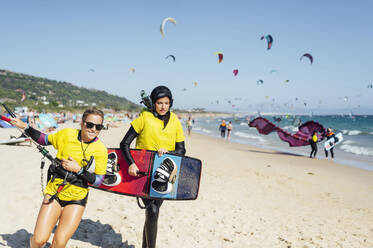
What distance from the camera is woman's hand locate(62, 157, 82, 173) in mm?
2387

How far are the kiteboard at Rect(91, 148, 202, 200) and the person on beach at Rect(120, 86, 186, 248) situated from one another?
70 millimetres

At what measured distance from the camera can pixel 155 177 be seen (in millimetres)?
2838

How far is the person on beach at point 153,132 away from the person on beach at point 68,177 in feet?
1.18

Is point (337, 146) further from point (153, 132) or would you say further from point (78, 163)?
point (78, 163)

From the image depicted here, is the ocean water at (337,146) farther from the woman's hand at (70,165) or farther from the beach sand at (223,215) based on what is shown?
the woman's hand at (70,165)

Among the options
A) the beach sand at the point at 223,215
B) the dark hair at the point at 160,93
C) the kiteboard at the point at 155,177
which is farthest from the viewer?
the beach sand at the point at 223,215

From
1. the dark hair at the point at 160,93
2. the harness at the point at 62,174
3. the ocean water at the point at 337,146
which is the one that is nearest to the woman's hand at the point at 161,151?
the dark hair at the point at 160,93

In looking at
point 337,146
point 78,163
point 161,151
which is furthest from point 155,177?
point 337,146

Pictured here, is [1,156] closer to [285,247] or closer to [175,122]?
[175,122]

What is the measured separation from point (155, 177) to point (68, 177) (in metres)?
0.85

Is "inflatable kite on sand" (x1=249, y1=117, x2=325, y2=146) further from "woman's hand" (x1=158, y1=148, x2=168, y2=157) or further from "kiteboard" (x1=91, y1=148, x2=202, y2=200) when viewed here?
"woman's hand" (x1=158, y1=148, x2=168, y2=157)

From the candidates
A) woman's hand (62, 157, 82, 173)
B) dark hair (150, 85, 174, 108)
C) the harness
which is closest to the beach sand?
the harness

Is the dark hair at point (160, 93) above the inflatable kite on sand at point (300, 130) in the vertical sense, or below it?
above

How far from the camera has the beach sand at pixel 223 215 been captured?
157 inches
